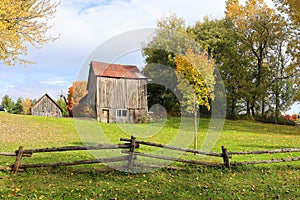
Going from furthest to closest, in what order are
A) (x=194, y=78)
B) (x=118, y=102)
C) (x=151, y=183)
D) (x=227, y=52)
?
1. (x=227, y=52)
2. (x=118, y=102)
3. (x=194, y=78)
4. (x=151, y=183)

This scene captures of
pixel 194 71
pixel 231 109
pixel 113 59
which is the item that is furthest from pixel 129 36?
pixel 231 109

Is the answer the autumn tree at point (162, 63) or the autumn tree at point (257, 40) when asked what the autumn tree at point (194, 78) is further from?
the autumn tree at point (257, 40)

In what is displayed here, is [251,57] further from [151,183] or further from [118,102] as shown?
[151,183]

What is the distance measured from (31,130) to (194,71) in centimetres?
1179

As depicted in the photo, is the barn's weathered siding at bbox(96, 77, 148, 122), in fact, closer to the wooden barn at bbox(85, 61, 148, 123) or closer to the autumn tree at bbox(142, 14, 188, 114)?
the wooden barn at bbox(85, 61, 148, 123)

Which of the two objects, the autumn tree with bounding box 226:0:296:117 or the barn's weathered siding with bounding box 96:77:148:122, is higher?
the autumn tree with bounding box 226:0:296:117

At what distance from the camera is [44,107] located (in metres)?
42.8

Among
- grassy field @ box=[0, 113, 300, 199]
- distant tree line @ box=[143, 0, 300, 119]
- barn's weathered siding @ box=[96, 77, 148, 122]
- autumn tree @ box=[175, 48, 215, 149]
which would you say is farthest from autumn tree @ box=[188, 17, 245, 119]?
grassy field @ box=[0, 113, 300, 199]

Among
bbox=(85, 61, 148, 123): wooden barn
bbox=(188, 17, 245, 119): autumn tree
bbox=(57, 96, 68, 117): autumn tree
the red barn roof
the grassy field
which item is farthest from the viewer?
bbox=(57, 96, 68, 117): autumn tree

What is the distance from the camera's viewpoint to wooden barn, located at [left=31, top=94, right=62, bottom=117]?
4278 centimetres

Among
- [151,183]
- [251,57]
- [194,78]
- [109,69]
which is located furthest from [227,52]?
[151,183]

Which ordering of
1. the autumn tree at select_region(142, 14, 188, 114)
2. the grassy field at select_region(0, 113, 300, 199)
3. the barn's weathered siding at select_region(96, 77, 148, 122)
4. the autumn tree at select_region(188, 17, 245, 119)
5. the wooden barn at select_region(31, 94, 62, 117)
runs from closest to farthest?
the grassy field at select_region(0, 113, 300, 199), the autumn tree at select_region(142, 14, 188, 114), the barn's weathered siding at select_region(96, 77, 148, 122), the autumn tree at select_region(188, 17, 245, 119), the wooden barn at select_region(31, 94, 62, 117)

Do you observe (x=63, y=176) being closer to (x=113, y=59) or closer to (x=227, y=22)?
(x=113, y=59)

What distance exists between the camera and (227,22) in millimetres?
35719
